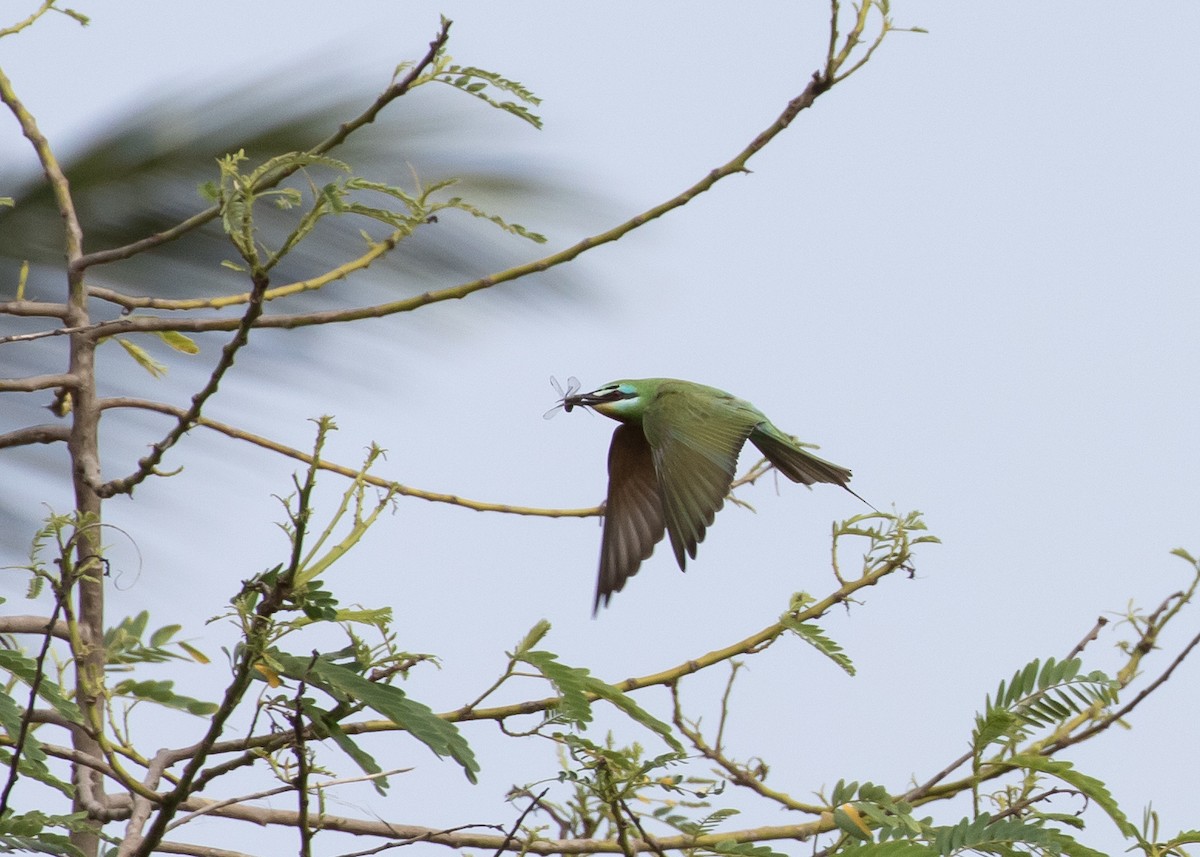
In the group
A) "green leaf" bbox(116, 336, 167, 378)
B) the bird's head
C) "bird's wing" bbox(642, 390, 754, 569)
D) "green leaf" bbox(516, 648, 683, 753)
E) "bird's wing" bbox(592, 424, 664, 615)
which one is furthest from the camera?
the bird's head

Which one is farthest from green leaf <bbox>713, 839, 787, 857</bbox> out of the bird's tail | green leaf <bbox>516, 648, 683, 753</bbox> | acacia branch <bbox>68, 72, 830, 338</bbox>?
the bird's tail

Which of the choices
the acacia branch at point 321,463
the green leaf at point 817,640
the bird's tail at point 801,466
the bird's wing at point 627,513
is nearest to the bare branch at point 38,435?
the acacia branch at point 321,463

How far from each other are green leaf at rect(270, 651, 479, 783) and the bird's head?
176cm

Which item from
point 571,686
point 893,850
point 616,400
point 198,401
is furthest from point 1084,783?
point 616,400

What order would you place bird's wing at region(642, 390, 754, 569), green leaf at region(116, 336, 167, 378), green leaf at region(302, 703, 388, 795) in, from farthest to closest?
1. bird's wing at region(642, 390, 754, 569)
2. green leaf at region(116, 336, 167, 378)
3. green leaf at region(302, 703, 388, 795)

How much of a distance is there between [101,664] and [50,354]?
709mm

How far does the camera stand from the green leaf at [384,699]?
1.38 metres

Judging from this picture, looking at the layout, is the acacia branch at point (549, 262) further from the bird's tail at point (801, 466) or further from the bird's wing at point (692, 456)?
the bird's tail at point (801, 466)

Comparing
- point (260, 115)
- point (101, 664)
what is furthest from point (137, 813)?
point (260, 115)

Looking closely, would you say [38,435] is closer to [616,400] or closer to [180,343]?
[180,343]

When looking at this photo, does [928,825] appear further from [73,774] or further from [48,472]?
[48,472]

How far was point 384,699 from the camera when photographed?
140 centimetres

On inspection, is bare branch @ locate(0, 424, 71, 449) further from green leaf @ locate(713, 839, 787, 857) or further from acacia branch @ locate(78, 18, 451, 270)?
green leaf @ locate(713, 839, 787, 857)

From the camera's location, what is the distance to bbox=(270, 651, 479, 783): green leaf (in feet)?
4.53
